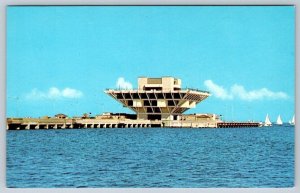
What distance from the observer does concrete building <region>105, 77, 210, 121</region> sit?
7.73 meters

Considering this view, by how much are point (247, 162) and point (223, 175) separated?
0.28 meters

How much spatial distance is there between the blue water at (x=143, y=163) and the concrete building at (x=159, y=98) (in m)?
0.60

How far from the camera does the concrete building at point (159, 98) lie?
7734 mm

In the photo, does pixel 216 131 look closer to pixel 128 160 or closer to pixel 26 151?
pixel 128 160

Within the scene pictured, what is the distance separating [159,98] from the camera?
36.0ft

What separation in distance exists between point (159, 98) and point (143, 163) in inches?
123

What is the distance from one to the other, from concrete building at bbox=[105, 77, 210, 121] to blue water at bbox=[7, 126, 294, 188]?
0.60m

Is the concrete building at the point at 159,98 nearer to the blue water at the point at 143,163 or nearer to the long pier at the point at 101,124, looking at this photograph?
the long pier at the point at 101,124

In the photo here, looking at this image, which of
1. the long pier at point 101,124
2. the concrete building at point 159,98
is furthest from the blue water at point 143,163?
the concrete building at point 159,98

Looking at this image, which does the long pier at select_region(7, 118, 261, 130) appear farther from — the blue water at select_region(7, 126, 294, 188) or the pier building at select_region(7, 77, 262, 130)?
the blue water at select_region(7, 126, 294, 188)

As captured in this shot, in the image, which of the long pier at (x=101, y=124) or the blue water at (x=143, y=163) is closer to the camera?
the blue water at (x=143, y=163)

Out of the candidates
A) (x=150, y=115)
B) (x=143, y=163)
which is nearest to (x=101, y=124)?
(x=150, y=115)

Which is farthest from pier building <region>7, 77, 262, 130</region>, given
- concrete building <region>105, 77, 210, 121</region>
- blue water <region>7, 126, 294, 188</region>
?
blue water <region>7, 126, 294, 188</region>

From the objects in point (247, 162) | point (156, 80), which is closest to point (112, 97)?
point (156, 80)
